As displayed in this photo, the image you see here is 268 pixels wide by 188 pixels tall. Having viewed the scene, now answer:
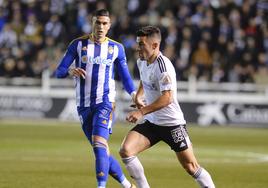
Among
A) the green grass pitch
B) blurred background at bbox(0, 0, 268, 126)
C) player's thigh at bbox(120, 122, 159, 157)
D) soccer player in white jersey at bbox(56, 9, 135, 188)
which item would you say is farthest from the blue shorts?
blurred background at bbox(0, 0, 268, 126)

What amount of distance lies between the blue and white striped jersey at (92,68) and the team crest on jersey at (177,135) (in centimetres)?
146

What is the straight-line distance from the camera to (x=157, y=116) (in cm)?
1016

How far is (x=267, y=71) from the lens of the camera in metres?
27.5

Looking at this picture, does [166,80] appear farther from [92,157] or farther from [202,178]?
[92,157]

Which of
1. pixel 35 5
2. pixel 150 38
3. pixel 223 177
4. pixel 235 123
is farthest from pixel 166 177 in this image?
pixel 35 5

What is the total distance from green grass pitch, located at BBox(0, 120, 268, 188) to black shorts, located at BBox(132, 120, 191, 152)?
228 centimetres

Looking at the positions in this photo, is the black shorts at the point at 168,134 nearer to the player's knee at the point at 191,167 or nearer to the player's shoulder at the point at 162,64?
the player's knee at the point at 191,167

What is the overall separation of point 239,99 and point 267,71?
1.32m

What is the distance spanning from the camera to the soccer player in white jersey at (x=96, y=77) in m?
11.1

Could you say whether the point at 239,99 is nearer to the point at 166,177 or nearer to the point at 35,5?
the point at 35,5

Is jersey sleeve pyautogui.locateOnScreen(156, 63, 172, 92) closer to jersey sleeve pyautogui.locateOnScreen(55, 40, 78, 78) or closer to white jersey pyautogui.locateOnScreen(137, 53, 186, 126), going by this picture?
white jersey pyautogui.locateOnScreen(137, 53, 186, 126)

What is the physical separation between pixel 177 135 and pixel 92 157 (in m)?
7.84

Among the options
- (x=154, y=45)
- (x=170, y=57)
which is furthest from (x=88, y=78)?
(x=170, y=57)

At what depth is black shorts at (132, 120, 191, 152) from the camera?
394 inches
